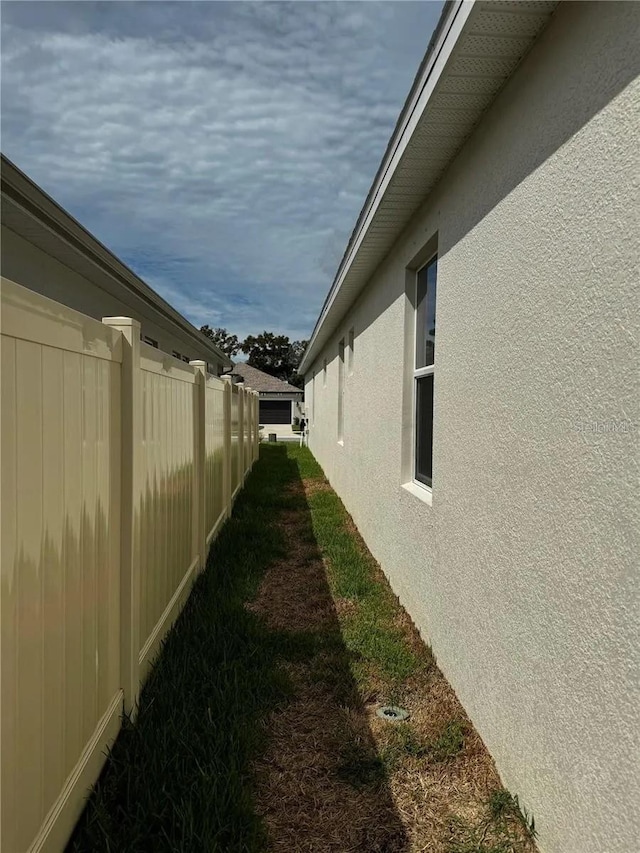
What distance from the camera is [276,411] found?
172 feet

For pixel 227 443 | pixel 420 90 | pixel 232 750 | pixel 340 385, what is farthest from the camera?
pixel 340 385

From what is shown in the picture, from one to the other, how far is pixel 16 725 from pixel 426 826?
160cm

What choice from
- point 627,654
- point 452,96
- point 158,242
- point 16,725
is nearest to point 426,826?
point 627,654

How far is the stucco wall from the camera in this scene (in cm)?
630

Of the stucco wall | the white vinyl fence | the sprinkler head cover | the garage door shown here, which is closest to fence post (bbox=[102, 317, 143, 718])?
the white vinyl fence

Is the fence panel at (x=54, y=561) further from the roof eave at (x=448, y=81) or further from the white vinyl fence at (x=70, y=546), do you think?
the roof eave at (x=448, y=81)

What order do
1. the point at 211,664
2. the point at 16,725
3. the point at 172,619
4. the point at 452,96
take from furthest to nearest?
the point at 172,619
the point at 211,664
the point at 452,96
the point at 16,725

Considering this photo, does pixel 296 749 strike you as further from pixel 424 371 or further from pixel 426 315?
pixel 426 315

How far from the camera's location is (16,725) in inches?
62.5

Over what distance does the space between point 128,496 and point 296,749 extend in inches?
55.8

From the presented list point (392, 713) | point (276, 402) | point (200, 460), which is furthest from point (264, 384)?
point (392, 713)

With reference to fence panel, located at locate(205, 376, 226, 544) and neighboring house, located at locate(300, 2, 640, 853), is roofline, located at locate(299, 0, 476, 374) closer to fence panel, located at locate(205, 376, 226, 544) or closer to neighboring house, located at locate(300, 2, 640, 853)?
neighboring house, located at locate(300, 2, 640, 853)

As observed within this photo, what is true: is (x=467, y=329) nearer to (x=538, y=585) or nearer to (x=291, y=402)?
(x=538, y=585)

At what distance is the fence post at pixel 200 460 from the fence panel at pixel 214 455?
274mm
